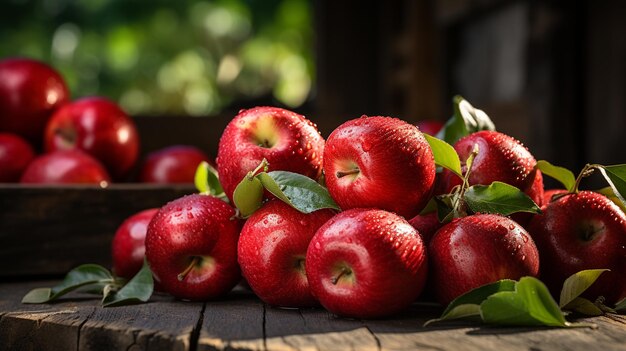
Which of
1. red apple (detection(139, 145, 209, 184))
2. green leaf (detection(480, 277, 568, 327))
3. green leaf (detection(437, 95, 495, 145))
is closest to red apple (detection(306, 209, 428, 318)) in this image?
green leaf (detection(480, 277, 568, 327))

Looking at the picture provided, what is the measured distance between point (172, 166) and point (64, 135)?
0.92 feet

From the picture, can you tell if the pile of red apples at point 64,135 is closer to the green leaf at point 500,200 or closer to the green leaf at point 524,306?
the green leaf at point 500,200

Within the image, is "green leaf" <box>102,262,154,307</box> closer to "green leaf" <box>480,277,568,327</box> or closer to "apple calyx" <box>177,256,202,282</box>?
"apple calyx" <box>177,256,202,282</box>

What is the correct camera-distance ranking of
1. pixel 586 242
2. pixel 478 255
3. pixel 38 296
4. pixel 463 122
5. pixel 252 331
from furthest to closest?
1. pixel 463 122
2. pixel 38 296
3. pixel 586 242
4. pixel 478 255
5. pixel 252 331

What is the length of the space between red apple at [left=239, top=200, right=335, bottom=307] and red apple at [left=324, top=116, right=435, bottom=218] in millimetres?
69

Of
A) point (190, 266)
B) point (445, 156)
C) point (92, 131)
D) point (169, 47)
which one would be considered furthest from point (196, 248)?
point (169, 47)

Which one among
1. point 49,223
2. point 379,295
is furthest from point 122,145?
point 379,295

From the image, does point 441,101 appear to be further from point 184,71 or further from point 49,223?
point 184,71

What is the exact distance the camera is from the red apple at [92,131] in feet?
6.81

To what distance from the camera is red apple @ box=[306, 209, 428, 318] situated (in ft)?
3.61

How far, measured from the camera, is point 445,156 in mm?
1235

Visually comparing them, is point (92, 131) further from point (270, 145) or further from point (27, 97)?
point (270, 145)

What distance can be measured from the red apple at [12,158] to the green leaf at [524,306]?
1.32 meters

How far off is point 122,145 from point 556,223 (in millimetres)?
1228
